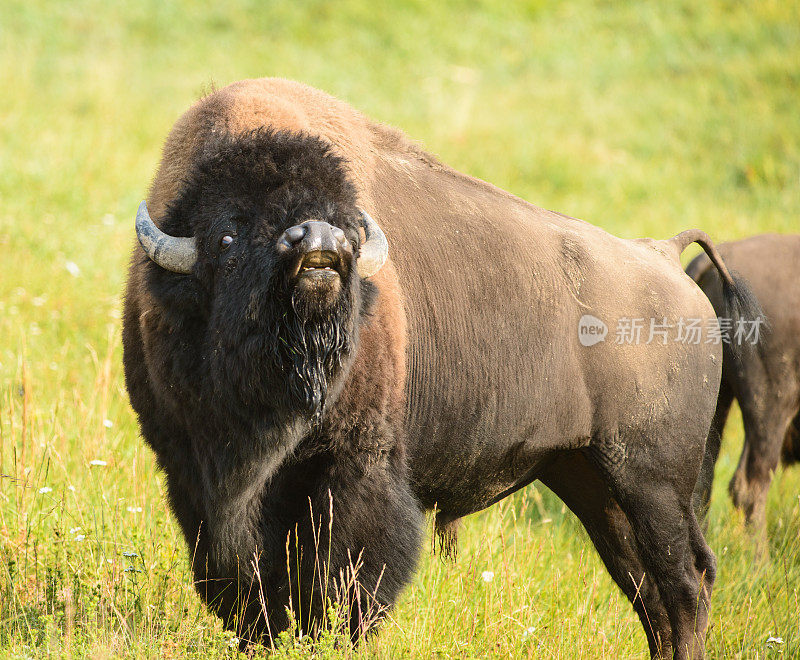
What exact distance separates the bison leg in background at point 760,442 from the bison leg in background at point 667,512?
97.7 inches

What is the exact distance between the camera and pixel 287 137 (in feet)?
12.1

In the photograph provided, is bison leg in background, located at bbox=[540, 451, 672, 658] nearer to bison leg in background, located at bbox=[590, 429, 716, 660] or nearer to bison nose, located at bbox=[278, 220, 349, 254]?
bison leg in background, located at bbox=[590, 429, 716, 660]

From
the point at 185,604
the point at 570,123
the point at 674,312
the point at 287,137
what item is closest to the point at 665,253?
the point at 674,312

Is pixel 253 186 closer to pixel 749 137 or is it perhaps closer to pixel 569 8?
pixel 749 137

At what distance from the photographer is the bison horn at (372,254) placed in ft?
11.8

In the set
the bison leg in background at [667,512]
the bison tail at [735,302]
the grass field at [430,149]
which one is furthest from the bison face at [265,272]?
the bison tail at [735,302]

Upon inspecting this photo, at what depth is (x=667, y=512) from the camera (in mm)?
4707

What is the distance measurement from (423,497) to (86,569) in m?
1.72

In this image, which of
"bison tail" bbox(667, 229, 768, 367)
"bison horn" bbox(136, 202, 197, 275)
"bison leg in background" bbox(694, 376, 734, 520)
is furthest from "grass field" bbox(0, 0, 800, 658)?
"bison tail" bbox(667, 229, 768, 367)

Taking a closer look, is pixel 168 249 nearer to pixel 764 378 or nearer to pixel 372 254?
pixel 372 254

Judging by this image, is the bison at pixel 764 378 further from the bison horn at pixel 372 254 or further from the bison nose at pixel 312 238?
the bison nose at pixel 312 238

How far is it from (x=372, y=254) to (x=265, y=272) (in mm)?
513

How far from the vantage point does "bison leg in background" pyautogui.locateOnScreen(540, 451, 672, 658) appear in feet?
16.1

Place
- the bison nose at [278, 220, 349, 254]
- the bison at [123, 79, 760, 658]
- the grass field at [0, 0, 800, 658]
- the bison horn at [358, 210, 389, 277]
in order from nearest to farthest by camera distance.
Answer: the bison nose at [278, 220, 349, 254]
the bison at [123, 79, 760, 658]
the bison horn at [358, 210, 389, 277]
the grass field at [0, 0, 800, 658]
